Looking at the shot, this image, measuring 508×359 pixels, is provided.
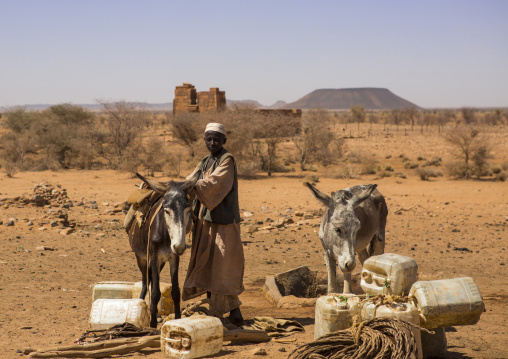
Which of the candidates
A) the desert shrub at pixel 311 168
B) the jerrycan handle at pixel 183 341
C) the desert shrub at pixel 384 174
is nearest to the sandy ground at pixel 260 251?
the jerrycan handle at pixel 183 341

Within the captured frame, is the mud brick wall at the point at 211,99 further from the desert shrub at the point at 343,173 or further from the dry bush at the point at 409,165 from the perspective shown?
the desert shrub at the point at 343,173

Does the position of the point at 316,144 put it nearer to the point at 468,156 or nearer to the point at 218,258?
the point at 468,156

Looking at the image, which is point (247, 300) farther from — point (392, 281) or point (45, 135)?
point (45, 135)

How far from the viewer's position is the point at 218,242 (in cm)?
615

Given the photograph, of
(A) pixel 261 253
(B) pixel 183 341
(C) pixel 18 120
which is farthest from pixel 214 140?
(C) pixel 18 120

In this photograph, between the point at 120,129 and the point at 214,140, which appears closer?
the point at 214,140

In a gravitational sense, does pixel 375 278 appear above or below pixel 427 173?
above

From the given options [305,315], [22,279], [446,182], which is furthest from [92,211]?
[446,182]

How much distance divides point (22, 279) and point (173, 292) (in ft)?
13.9

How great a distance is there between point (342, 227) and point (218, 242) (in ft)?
4.44

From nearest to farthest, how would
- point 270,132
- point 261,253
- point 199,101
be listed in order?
point 261,253 → point 270,132 → point 199,101

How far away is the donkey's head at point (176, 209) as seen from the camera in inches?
217

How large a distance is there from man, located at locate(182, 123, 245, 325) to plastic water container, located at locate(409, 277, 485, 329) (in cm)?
201

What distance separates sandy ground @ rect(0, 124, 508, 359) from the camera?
252 inches
